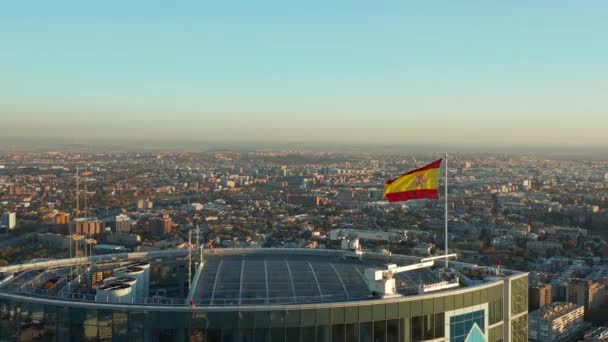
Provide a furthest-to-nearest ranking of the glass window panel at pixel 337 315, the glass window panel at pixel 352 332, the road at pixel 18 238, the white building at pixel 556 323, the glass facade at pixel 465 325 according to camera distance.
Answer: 1. the road at pixel 18 238
2. the white building at pixel 556 323
3. the glass facade at pixel 465 325
4. the glass window panel at pixel 352 332
5. the glass window panel at pixel 337 315

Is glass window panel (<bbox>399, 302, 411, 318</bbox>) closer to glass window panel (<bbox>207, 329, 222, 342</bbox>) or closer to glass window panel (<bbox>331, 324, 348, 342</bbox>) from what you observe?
glass window panel (<bbox>331, 324, 348, 342</bbox>)

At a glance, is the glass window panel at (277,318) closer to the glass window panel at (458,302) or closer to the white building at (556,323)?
the glass window panel at (458,302)

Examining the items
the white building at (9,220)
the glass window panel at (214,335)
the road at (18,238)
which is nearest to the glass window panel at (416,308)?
the glass window panel at (214,335)

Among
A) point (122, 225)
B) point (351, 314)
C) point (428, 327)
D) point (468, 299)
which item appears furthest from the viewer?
point (122, 225)

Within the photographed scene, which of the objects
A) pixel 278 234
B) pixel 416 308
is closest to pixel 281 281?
pixel 416 308

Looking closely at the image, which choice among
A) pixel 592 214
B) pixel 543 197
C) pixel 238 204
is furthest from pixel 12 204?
pixel 543 197

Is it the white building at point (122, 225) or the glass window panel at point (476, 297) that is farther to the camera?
the white building at point (122, 225)

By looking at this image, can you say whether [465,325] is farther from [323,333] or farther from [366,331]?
[323,333]
